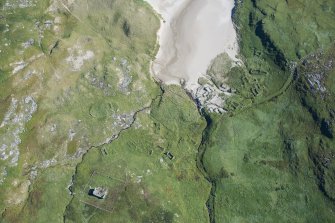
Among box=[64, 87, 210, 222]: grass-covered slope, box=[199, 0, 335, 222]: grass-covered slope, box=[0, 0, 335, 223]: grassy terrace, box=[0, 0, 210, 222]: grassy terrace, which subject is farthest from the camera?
box=[199, 0, 335, 222]: grass-covered slope

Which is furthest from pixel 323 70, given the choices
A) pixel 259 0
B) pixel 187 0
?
pixel 187 0

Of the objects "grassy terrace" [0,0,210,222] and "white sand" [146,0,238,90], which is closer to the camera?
"grassy terrace" [0,0,210,222]

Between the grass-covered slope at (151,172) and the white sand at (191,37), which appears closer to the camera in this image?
the grass-covered slope at (151,172)

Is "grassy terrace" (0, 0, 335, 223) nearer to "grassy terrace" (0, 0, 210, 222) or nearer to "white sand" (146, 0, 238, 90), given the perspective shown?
"grassy terrace" (0, 0, 210, 222)

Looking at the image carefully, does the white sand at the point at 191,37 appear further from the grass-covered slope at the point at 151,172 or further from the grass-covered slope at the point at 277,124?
the grass-covered slope at the point at 151,172

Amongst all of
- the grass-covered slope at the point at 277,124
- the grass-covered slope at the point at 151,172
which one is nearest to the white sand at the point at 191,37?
the grass-covered slope at the point at 277,124

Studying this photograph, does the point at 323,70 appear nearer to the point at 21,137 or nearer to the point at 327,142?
the point at 327,142

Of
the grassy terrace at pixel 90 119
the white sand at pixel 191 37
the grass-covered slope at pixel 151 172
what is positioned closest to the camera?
the grass-covered slope at pixel 151 172

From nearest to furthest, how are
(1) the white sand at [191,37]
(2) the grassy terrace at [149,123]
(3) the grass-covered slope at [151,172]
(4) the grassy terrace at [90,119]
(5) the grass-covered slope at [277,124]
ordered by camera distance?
1. (3) the grass-covered slope at [151,172]
2. (4) the grassy terrace at [90,119]
3. (2) the grassy terrace at [149,123]
4. (5) the grass-covered slope at [277,124]
5. (1) the white sand at [191,37]

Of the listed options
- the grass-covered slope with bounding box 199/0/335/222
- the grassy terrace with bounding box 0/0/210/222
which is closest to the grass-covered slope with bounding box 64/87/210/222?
the grassy terrace with bounding box 0/0/210/222
